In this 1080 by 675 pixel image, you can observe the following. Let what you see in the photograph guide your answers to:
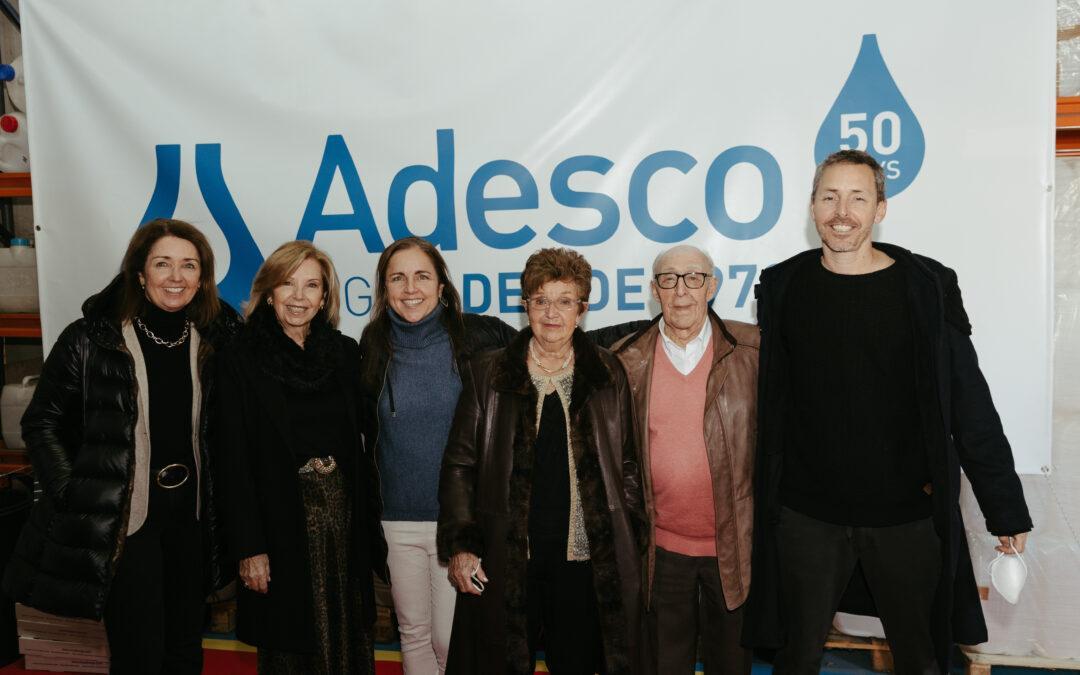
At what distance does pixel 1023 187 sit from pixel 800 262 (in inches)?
43.0

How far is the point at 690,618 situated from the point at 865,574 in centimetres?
48

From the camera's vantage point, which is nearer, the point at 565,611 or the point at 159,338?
the point at 565,611

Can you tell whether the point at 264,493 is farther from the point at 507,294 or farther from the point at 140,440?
the point at 507,294

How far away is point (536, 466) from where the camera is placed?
6.23 ft

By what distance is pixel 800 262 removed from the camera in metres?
1.93

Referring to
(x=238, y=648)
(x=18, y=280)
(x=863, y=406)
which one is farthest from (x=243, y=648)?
(x=863, y=406)

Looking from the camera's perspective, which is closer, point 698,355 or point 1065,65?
point 698,355

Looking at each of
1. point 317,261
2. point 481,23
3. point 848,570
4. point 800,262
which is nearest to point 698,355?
point 800,262

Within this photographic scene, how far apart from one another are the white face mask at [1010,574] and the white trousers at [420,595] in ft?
4.77

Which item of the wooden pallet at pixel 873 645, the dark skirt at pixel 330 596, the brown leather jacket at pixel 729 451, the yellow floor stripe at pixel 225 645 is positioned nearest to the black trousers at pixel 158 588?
the dark skirt at pixel 330 596

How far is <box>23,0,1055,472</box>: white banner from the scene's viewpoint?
2.46m

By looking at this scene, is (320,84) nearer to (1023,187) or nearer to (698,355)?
(698,355)

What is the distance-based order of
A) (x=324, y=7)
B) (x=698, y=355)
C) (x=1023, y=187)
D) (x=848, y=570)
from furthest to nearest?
(x=324, y=7)
(x=1023, y=187)
(x=698, y=355)
(x=848, y=570)

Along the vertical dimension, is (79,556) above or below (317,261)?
below
